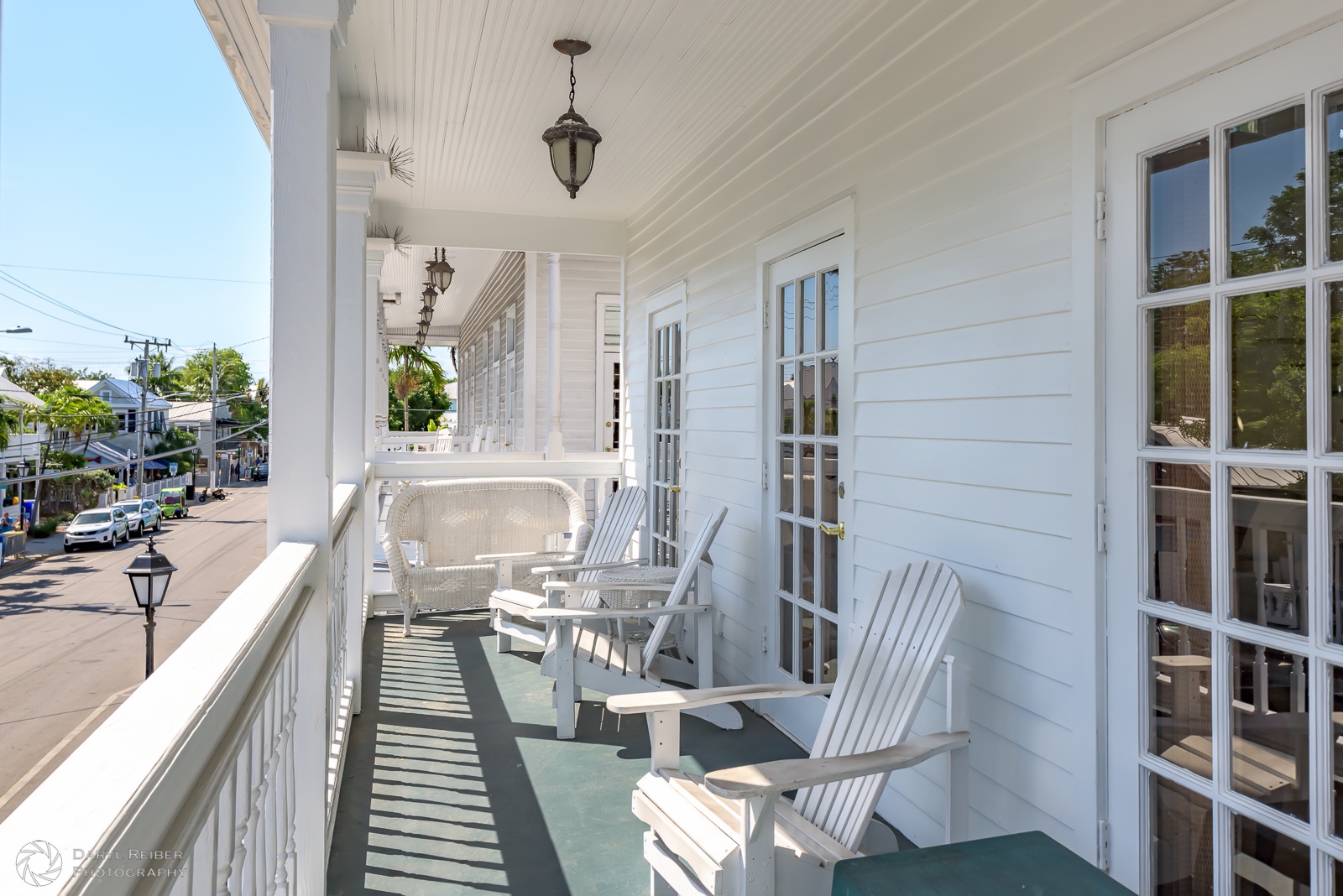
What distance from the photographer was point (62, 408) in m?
1.99

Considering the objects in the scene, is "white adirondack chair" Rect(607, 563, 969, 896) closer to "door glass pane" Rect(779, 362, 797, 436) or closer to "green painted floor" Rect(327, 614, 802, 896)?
"green painted floor" Rect(327, 614, 802, 896)

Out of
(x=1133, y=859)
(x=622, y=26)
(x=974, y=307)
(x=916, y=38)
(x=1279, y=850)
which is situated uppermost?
(x=622, y=26)

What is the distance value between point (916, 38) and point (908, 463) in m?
1.40

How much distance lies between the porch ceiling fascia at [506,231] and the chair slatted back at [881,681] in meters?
4.47

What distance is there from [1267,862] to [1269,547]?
598 mm

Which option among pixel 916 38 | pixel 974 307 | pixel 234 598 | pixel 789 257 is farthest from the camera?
A: pixel 789 257

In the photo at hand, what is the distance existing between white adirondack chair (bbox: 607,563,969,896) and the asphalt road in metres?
1.23

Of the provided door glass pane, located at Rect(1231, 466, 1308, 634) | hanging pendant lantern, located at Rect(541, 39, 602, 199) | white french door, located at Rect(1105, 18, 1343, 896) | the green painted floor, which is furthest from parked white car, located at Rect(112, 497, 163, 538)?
door glass pane, located at Rect(1231, 466, 1308, 634)

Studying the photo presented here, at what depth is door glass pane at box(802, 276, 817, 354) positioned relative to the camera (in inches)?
142

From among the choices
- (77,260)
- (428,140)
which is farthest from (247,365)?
(77,260)

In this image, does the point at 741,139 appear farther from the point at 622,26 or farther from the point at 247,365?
the point at 247,365

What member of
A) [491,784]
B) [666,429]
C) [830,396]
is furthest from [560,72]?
[491,784]

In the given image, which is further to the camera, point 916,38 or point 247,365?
point 247,365

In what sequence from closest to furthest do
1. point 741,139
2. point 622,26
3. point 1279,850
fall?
point 1279,850 < point 622,26 < point 741,139
